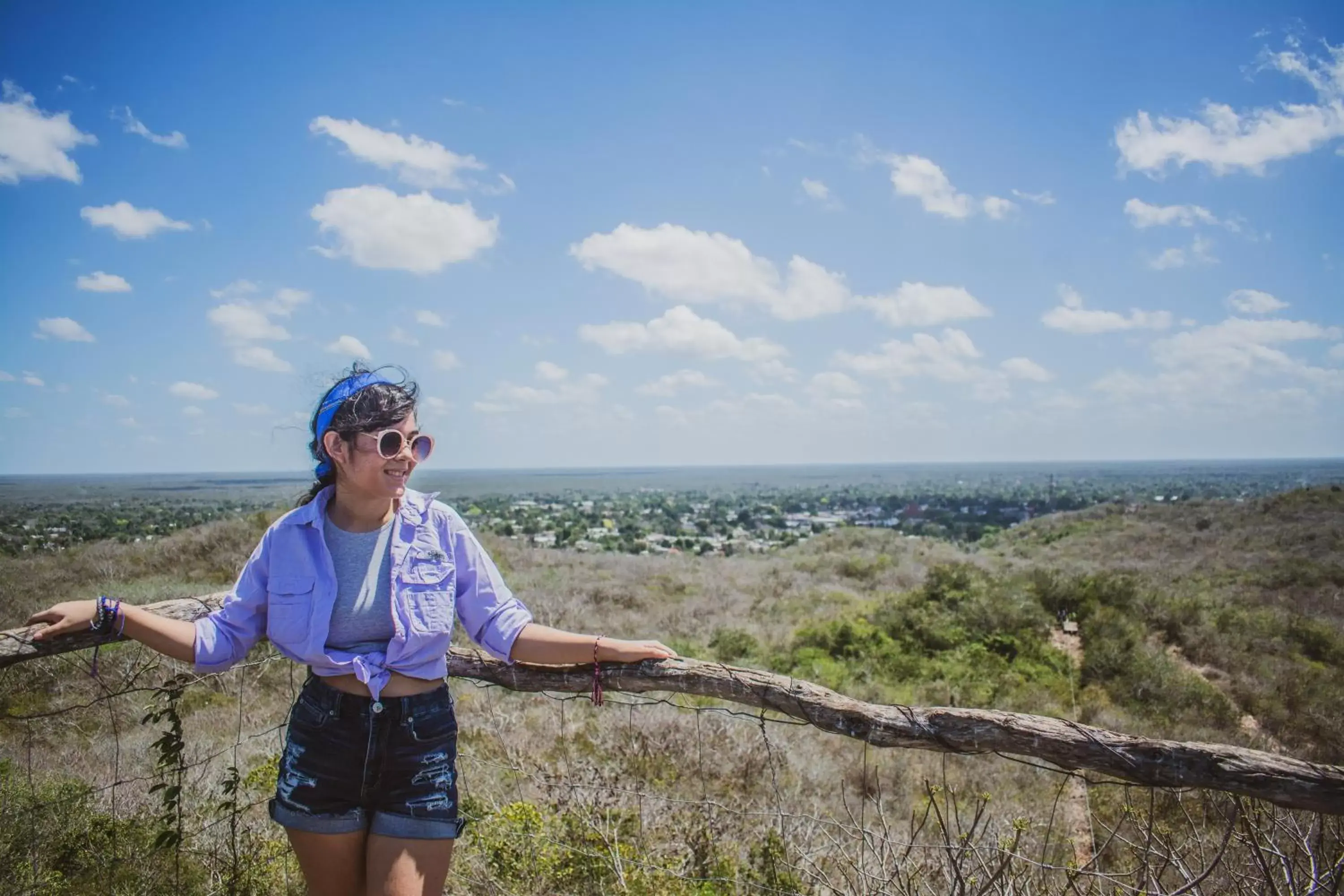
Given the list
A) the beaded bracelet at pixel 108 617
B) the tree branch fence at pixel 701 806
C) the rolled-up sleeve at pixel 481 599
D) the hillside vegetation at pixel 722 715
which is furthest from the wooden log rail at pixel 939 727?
the rolled-up sleeve at pixel 481 599

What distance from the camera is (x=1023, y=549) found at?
25562mm

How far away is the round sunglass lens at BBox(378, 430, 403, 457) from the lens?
2061 millimetres

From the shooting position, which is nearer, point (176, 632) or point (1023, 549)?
point (176, 632)

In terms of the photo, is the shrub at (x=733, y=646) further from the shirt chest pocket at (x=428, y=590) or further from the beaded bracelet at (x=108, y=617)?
the beaded bracelet at (x=108, y=617)

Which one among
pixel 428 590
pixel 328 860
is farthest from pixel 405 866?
pixel 428 590

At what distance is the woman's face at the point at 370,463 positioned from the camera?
2.07 meters

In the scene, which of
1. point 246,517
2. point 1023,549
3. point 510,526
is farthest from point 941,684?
point 510,526

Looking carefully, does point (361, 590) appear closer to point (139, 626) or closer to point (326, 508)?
point (326, 508)

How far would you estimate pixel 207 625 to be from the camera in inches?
81.7

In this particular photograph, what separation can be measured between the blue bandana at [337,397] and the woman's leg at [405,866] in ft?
3.69

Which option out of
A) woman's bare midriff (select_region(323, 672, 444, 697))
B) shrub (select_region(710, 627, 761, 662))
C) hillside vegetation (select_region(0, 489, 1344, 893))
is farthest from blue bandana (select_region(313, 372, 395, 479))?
shrub (select_region(710, 627, 761, 662))

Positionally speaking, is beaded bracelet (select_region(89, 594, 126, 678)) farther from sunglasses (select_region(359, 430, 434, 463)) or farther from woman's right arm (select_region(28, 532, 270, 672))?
sunglasses (select_region(359, 430, 434, 463))

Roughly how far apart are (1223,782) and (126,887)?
4.08 metres

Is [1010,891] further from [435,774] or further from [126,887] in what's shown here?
[126,887]
